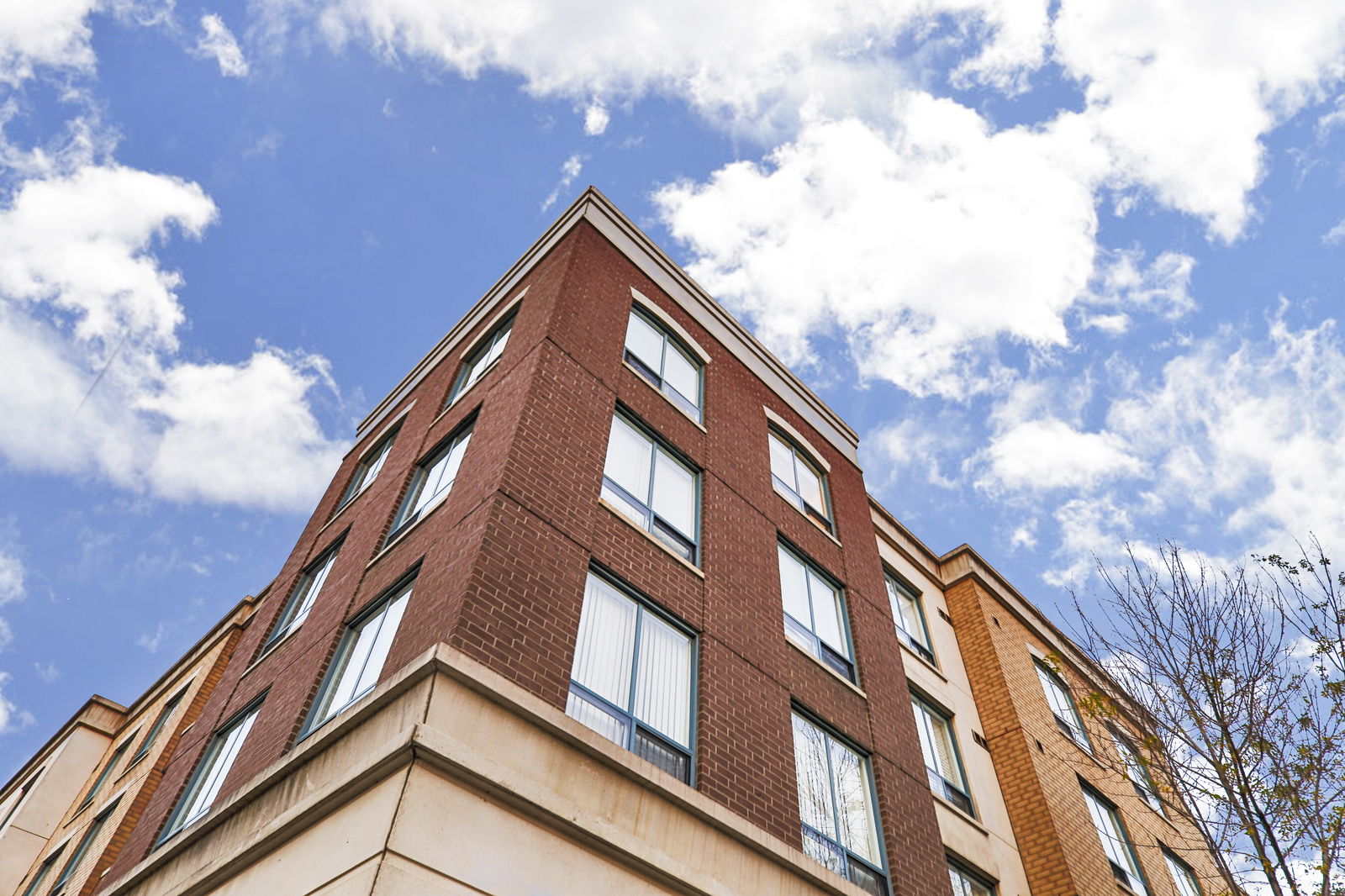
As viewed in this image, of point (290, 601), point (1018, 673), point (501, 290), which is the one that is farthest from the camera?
point (1018, 673)

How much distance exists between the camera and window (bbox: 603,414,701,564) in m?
11.7

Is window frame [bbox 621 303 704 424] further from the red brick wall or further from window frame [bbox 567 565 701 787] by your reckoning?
window frame [bbox 567 565 701 787]

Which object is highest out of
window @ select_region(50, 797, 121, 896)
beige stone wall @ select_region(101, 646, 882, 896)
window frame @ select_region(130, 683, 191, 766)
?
window frame @ select_region(130, 683, 191, 766)

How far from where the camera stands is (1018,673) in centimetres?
1931

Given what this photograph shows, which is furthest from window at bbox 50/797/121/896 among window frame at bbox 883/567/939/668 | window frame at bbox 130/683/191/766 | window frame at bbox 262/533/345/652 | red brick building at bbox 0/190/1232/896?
window frame at bbox 883/567/939/668

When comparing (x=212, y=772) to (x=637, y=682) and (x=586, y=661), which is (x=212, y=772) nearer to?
(x=586, y=661)

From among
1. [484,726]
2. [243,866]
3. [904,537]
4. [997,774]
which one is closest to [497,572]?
[484,726]

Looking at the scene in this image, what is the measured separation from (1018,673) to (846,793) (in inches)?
370

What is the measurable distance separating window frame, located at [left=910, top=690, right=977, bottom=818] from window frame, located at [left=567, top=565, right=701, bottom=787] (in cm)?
539

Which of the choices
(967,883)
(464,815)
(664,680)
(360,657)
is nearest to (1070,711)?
(967,883)

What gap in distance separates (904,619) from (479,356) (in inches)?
408

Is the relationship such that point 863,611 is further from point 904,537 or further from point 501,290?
point 501,290

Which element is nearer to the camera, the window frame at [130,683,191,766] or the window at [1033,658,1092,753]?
the window at [1033,658,1092,753]

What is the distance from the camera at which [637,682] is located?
388 inches
